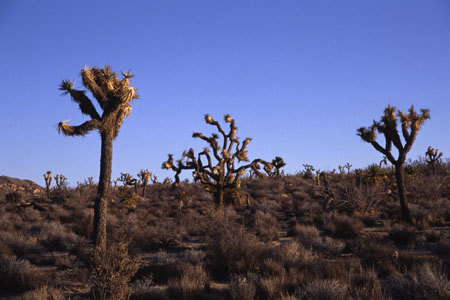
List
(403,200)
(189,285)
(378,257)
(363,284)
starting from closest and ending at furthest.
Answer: (363,284)
(189,285)
(378,257)
(403,200)

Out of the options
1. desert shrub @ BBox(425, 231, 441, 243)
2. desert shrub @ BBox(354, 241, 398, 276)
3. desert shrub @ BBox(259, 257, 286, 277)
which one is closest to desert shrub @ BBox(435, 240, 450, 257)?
desert shrub @ BBox(354, 241, 398, 276)

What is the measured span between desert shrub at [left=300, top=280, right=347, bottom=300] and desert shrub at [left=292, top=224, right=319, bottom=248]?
437cm

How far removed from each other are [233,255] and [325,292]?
3159 mm

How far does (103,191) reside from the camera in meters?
9.80

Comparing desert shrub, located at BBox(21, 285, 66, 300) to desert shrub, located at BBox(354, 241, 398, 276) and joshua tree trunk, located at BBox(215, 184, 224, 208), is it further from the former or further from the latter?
joshua tree trunk, located at BBox(215, 184, 224, 208)

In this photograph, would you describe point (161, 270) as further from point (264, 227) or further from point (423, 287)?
point (264, 227)

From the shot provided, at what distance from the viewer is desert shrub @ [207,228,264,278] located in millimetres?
7629

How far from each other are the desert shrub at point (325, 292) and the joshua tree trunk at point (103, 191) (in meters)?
6.40

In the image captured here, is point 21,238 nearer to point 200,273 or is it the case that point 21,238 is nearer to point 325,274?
point 200,273

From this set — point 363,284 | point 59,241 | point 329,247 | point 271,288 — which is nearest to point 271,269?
point 271,288

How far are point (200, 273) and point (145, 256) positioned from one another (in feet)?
12.1

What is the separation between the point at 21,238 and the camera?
34.5ft

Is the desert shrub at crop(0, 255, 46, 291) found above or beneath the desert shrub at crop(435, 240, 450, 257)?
beneath

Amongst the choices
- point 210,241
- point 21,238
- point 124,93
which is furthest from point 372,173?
point 21,238
